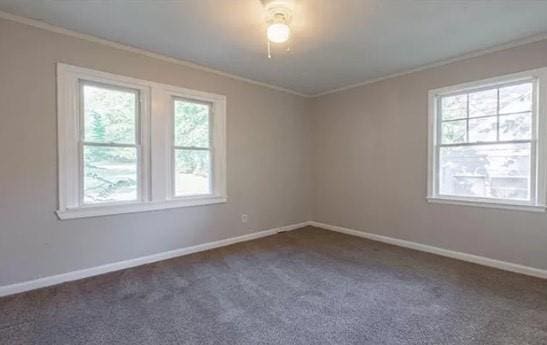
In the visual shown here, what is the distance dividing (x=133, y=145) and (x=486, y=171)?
13.8 ft

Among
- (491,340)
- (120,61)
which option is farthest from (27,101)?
(491,340)

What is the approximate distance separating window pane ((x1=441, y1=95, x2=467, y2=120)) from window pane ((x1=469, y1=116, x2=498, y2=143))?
6.5 inches

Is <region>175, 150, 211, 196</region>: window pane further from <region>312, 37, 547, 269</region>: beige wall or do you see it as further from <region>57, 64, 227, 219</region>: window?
<region>312, 37, 547, 269</region>: beige wall

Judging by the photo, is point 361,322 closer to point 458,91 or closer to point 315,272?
point 315,272

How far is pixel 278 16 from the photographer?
246 centimetres

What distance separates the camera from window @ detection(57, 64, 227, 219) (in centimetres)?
296

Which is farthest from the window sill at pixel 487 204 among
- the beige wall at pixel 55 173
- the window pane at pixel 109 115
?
the window pane at pixel 109 115

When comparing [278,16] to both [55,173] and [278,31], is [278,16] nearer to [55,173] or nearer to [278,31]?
[278,31]

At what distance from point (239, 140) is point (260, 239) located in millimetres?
1590

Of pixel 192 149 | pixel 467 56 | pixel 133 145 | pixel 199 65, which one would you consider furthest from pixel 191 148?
pixel 467 56

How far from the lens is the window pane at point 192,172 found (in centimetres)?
382

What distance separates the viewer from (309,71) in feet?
13.5

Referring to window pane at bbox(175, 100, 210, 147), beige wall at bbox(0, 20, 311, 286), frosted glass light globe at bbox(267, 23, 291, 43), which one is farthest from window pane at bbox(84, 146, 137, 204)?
frosted glass light globe at bbox(267, 23, 291, 43)

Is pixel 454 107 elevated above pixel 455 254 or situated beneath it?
elevated above
